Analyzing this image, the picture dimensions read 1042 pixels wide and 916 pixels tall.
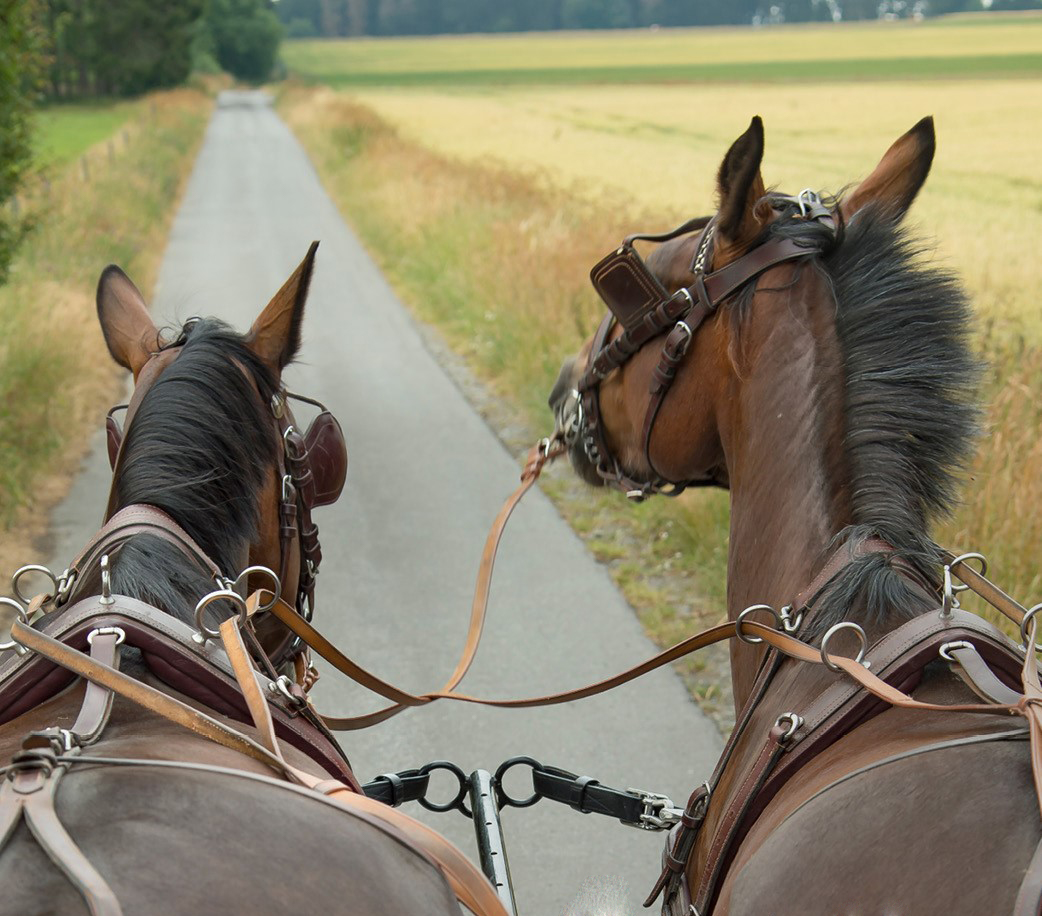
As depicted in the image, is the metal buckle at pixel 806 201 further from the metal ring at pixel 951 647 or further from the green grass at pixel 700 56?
the green grass at pixel 700 56

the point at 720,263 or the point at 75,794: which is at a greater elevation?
the point at 720,263

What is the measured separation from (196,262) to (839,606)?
14.2 metres

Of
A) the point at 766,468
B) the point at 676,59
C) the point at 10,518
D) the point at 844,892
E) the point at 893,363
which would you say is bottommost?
the point at 676,59

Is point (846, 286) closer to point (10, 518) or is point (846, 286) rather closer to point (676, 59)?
point (10, 518)

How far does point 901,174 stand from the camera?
100 inches

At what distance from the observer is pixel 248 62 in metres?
86.2

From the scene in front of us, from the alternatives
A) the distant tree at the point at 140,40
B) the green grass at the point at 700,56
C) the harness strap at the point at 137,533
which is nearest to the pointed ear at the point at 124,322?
the harness strap at the point at 137,533

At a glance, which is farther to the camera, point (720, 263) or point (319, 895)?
point (720, 263)

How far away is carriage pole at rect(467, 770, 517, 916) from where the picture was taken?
257 cm

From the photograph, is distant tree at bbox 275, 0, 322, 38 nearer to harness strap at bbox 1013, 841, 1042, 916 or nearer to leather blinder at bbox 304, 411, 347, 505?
leather blinder at bbox 304, 411, 347, 505

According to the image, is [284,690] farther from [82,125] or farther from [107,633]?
[82,125]

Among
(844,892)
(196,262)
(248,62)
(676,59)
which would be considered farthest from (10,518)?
(248,62)

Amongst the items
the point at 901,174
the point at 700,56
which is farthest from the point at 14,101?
the point at 700,56

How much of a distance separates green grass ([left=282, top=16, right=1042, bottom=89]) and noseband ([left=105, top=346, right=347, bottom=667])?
Answer: 45864mm
